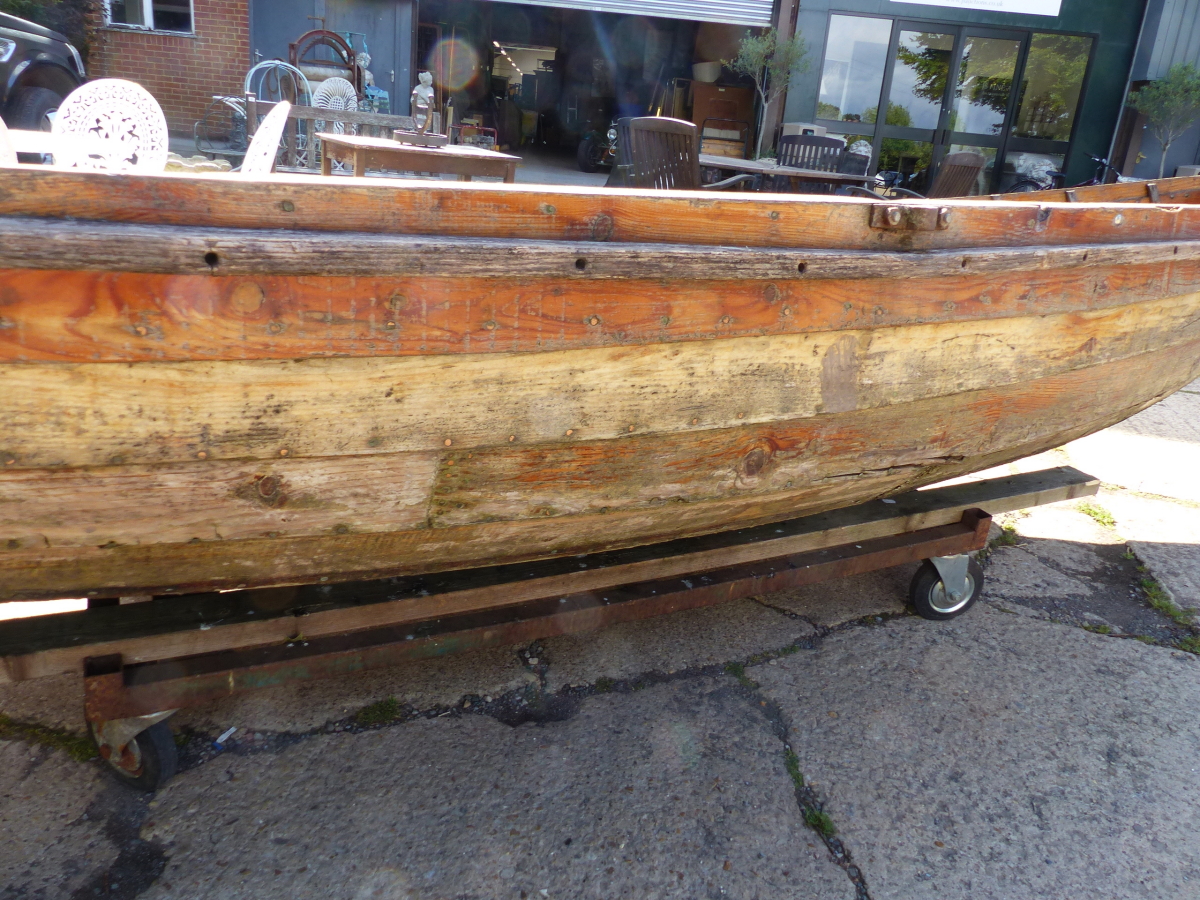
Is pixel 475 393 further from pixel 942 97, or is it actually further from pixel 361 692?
pixel 942 97

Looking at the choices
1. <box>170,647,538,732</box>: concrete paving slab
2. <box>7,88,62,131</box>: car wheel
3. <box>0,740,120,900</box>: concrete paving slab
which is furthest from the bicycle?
<box>0,740,120,900</box>: concrete paving slab

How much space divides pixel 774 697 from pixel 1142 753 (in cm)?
81

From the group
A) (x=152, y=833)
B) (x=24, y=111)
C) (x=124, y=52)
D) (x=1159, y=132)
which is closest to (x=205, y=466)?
(x=152, y=833)

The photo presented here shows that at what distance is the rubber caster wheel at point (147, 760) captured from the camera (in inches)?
60.4

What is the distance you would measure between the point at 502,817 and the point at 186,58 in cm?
1079

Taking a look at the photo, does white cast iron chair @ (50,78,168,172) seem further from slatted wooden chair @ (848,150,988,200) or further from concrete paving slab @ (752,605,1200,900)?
slatted wooden chair @ (848,150,988,200)

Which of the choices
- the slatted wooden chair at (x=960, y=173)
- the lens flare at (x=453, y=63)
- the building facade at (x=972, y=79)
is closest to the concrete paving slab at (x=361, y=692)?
the slatted wooden chair at (x=960, y=173)

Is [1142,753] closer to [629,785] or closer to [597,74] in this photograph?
[629,785]

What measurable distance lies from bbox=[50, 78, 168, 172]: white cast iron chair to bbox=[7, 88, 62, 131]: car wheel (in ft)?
15.1

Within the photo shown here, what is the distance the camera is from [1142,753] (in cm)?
185

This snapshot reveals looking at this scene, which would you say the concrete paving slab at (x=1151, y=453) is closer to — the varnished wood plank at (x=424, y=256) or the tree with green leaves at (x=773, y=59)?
the varnished wood plank at (x=424, y=256)

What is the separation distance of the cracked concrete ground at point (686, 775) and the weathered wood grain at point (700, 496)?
16.8 inches

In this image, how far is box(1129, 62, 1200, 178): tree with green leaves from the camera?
30.7ft

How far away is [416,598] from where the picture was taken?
1618 mm
